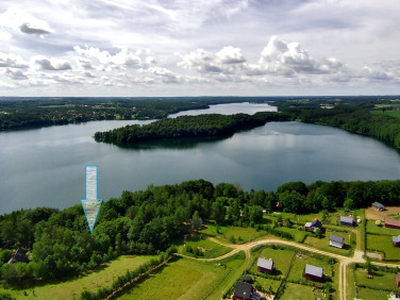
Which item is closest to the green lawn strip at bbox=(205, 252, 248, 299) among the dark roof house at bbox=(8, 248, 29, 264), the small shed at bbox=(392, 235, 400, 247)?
the small shed at bbox=(392, 235, 400, 247)

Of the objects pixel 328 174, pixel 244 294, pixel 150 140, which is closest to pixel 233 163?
pixel 328 174

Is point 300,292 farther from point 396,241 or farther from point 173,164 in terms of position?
point 173,164

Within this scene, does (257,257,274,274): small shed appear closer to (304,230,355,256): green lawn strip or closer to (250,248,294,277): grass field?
(250,248,294,277): grass field

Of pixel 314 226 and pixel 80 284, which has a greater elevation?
pixel 314 226

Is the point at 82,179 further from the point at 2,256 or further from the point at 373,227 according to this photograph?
the point at 373,227

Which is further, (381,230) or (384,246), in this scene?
(381,230)

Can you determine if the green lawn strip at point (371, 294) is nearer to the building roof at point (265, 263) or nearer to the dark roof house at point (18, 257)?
the building roof at point (265, 263)
